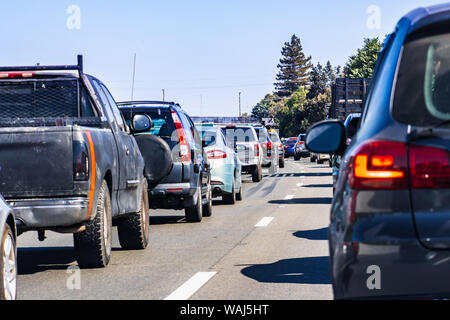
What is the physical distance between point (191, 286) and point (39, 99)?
9.05ft

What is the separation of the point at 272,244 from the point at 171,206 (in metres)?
2.80

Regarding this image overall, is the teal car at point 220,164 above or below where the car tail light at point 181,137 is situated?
below

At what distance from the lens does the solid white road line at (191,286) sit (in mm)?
7160

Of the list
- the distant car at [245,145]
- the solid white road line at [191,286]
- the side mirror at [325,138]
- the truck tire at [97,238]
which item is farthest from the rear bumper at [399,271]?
the distant car at [245,145]

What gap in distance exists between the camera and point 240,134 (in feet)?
91.5

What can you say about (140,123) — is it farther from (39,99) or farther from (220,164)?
(220,164)

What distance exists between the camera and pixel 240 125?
28047mm

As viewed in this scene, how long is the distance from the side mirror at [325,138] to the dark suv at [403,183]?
2.63 feet

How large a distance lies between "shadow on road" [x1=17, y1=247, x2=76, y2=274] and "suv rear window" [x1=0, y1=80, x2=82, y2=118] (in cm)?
150

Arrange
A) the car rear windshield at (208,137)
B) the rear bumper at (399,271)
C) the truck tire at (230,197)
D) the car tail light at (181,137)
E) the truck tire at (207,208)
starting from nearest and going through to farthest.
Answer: the rear bumper at (399,271)
the car tail light at (181,137)
the truck tire at (207,208)
the car rear windshield at (208,137)
the truck tire at (230,197)

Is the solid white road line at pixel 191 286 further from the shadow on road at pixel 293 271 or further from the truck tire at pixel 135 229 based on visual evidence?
the truck tire at pixel 135 229

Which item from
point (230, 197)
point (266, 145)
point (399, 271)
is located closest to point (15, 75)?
point (399, 271)

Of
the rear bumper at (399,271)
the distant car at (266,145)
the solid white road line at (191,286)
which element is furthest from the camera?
the distant car at (266,145)

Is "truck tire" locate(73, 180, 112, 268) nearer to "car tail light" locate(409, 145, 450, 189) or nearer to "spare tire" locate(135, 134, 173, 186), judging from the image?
"spare tire" locate(135, 134, 173, 186)
